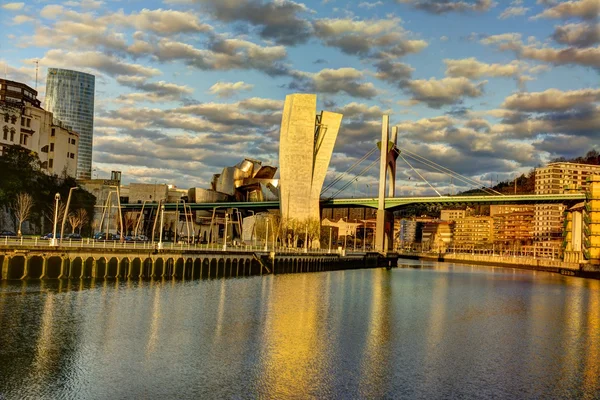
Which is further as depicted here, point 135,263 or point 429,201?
point 429,201

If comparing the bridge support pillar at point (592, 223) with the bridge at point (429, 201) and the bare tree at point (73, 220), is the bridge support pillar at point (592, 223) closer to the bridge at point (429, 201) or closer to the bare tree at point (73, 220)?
the bridge at point (429, 201)

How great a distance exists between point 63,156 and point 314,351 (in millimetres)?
76374

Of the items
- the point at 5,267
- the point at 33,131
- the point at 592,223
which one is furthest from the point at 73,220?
the point at 592,223

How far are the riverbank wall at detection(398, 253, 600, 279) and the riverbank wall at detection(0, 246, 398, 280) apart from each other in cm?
4283

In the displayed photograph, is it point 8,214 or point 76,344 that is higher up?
point 8,214

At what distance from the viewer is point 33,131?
87.1 m

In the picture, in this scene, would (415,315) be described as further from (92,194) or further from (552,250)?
(552,250)

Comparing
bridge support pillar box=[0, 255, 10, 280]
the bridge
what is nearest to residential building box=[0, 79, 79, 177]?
the bridge

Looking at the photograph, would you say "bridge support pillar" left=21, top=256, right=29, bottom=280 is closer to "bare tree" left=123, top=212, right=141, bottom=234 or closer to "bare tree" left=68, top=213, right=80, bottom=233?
"bare tree" left=68, top=213, right=80, bottom=233

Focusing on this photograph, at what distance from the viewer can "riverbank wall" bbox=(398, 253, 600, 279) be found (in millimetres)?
93875

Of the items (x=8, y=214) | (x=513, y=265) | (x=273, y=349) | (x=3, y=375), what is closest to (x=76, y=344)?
(x=3, y=375)

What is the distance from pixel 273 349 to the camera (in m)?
28.2

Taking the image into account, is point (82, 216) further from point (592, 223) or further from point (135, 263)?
point (592, 223)

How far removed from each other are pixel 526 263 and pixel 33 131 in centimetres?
8676
